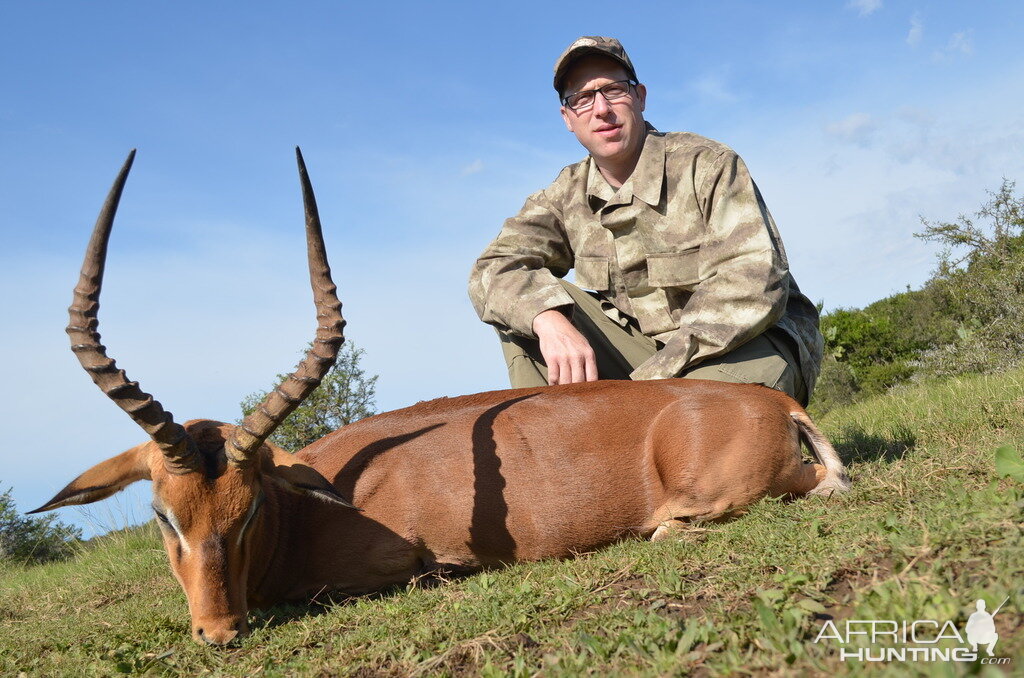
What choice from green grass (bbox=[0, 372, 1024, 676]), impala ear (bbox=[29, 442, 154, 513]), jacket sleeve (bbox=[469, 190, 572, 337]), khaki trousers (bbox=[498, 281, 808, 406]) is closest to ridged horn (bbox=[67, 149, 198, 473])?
impala ear (bbox=[29, 442, 154, 513])

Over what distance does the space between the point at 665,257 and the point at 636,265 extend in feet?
0.95

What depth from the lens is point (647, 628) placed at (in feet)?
9.70

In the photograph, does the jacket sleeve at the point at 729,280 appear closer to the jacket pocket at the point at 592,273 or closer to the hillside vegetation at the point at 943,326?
the jacket pocket at the point at 592,273

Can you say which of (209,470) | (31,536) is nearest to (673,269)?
(209,470)

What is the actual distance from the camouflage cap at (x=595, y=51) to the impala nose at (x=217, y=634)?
4.61 meters

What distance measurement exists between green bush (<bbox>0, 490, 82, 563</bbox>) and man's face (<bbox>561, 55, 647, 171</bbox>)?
32.0 feet

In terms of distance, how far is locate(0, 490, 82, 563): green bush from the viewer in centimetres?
1209

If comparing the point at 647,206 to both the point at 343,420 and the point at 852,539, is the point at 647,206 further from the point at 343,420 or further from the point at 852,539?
the point at 343,420

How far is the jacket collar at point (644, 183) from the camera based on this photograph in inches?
243

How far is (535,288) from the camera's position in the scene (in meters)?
6.14

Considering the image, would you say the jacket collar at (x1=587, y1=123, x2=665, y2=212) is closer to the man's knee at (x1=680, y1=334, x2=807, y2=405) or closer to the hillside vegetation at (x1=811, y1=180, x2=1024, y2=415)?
the man's knee at (x1=680, y1=334, x2=807, y2=405)

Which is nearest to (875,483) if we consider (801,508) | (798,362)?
(801,508)

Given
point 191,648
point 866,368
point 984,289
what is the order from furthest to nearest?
point 866,368 < point 984,289 < point 191,648

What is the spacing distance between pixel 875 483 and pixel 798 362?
162cm
